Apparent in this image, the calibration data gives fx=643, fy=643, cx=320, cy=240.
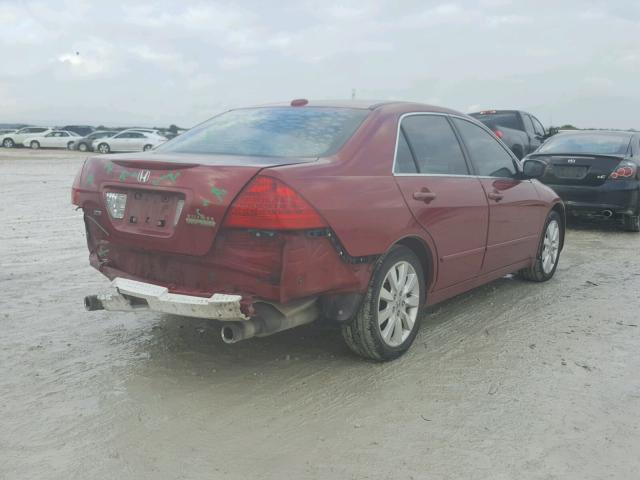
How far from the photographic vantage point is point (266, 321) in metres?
3.45

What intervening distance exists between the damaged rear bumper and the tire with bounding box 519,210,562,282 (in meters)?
3.65

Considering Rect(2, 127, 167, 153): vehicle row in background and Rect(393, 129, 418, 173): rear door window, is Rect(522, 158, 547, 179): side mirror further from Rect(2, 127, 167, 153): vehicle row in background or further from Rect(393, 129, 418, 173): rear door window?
Rect(2, 127, 167, 153): vehicle row in background

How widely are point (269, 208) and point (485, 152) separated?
101 inches

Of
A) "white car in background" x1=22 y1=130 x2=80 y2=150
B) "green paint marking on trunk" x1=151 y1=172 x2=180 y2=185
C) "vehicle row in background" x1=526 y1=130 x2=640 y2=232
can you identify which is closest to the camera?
"green paint marking on trunk" x1=151 y1=172 x2=180 y2=185

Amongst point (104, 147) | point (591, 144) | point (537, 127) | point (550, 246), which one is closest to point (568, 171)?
point (591, 144)

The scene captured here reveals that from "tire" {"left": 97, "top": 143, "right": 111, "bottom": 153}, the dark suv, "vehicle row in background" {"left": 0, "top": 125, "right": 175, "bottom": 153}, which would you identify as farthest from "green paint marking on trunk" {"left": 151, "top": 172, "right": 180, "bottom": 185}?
"tire" {"left": 97, "top": 143, "right": 111, "bottom": 153}

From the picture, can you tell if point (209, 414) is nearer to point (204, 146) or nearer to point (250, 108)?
point (204, 146)

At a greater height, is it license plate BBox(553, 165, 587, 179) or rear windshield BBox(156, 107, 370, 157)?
rear windshield BBox(156, 107, 370, 157)

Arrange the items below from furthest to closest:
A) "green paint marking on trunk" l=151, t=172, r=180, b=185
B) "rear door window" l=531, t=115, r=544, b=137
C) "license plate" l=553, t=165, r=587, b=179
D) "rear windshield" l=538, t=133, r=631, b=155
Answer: "rear door window" l=531, t=115, r=544, b=137, "rear windshield" l=538, t=133, r=631, b=155, "license plate" l=553, t=165, r=587, b=179, "green paint marking on trunk" l=151, t=172, r=180, b=185

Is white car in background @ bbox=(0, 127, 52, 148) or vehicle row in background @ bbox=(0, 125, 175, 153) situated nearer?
vehicle row in background @ bbox=(0, 125, 175, 153)

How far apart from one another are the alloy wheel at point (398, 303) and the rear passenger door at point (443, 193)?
311mm

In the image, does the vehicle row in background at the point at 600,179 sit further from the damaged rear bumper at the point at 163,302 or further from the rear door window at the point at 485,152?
the damaged rear bumper at the point at 163,302

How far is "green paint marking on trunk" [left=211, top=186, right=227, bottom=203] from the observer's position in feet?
10.8

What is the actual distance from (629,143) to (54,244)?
806 cm
